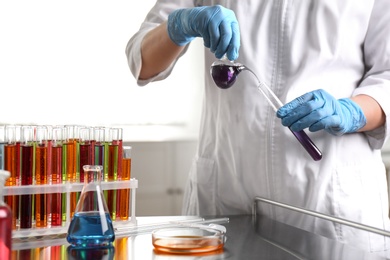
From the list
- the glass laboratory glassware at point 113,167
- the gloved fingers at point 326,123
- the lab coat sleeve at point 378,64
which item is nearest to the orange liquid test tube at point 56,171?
the glass laboratory glassware at point 113,167

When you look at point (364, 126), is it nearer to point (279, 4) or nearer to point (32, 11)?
point (279, 4)

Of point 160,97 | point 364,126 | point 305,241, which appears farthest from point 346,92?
point 160,97

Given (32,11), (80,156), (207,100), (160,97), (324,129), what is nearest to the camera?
(80,156)

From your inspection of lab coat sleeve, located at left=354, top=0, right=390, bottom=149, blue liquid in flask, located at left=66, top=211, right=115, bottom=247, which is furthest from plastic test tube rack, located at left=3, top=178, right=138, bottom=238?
lab coat sleeve, located at left=354, top=0, right=390, bottom=149

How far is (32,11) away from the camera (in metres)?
3.21

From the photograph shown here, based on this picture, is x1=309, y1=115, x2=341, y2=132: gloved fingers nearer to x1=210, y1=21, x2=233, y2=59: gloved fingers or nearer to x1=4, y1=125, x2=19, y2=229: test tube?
x1=210, y1=21, x2=233, y2=59: gloved fingers

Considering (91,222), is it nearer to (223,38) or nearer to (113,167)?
(113,167)

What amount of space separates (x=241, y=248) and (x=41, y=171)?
50 cm

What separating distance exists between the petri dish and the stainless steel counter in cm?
2

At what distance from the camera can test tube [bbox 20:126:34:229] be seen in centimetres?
135

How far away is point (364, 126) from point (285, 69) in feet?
0.94

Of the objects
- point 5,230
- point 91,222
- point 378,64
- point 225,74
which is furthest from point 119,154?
point 378,64

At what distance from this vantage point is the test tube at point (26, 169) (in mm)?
1347

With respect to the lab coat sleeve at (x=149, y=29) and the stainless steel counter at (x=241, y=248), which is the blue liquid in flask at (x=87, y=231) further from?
the lab coat sleeve at (x=149, y=29)
